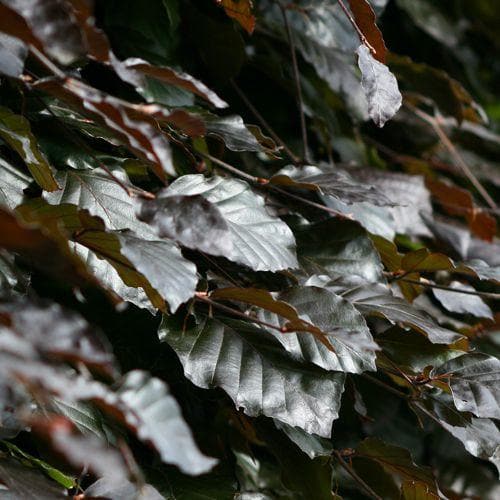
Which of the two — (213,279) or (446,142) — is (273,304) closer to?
(213,279)

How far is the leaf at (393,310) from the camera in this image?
2.87 ft

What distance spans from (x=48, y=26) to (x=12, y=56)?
0.09m

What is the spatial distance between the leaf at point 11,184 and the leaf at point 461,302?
62cm

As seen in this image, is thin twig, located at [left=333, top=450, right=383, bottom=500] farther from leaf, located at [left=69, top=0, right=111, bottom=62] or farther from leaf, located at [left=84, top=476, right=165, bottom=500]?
leaf, located at [left=69, top=0, right=111, bottom=62]

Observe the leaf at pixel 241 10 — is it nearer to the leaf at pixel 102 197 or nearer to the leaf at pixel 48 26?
the leaf at pixel 102 197

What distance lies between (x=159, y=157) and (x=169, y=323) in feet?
0.82

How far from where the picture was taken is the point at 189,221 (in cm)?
66

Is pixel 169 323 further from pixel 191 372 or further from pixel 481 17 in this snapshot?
pixel 481 17

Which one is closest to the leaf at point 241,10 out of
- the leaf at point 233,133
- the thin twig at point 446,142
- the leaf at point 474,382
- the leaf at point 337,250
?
the leaf at point 233,133

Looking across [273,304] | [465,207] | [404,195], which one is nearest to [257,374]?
[273,304]

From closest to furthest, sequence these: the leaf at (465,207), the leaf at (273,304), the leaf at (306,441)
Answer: the leaf at (273,304) < the leaf at (306,441) < the leaf at (465,207)

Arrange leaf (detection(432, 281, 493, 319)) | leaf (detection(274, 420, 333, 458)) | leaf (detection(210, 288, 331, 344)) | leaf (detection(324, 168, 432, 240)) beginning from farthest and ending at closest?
leaf (detection(324, 168, 432, 240)) → leaf (detection(432, 281, 493, 319)) → leaf (detection(274, 420, 333, 458)) → leaf (detection(210, 288, 331, 344))

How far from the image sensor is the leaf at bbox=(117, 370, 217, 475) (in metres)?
0.49

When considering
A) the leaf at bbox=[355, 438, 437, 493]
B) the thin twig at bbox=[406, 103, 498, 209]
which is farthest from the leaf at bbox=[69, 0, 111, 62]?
the thin twig at bbox=[406, 103, 498, 209]
